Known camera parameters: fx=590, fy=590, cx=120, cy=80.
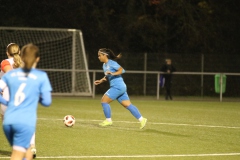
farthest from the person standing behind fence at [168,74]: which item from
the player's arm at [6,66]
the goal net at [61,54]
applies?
the player's arm at [6,66]

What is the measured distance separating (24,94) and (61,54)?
874 inches

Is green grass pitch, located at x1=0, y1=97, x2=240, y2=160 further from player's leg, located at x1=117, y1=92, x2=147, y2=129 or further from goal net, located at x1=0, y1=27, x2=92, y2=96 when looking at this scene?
goal net, located at x1=0, y1=27, x2=92, y2=96

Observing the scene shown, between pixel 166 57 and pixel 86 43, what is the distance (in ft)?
15.6

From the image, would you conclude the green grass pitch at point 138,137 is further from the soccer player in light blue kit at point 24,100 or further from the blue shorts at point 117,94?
the soccer player in light blue kit at point 24,100

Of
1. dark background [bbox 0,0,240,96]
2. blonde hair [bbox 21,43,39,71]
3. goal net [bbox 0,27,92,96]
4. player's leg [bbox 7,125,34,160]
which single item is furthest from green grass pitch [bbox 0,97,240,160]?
dark background [bbox 0,0,240,96]

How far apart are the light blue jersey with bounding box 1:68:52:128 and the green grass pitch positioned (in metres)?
3.21

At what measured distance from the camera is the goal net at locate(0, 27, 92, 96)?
26.9 m

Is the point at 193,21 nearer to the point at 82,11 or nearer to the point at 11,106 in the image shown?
the point at 82,11

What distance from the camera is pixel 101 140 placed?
12.0 metres

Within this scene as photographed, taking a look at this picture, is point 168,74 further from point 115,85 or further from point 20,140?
point 20,140

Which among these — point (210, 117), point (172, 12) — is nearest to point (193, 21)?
point (172, 12)

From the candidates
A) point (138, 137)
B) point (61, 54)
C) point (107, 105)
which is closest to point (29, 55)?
point (138, 137)

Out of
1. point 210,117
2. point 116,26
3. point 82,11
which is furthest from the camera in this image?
point 116,26

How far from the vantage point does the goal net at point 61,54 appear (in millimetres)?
26922
